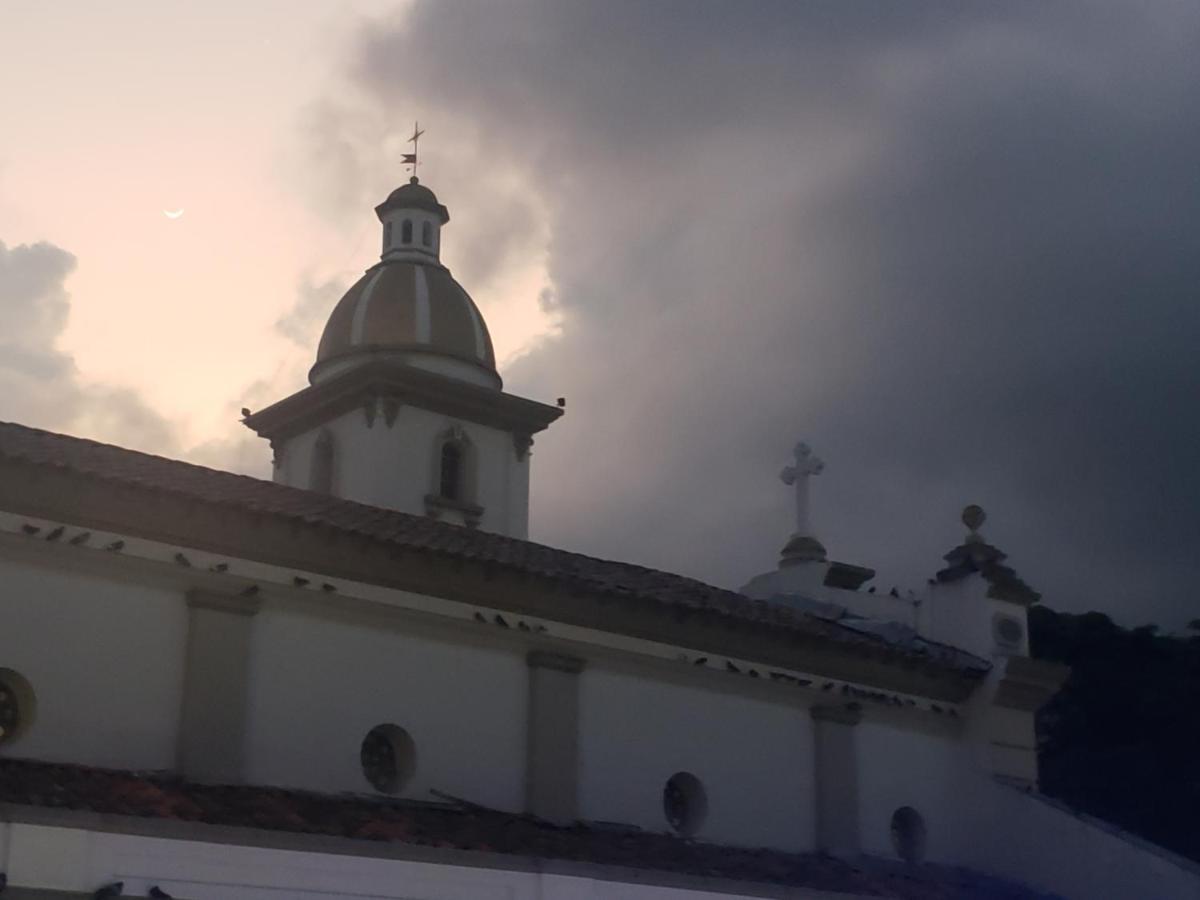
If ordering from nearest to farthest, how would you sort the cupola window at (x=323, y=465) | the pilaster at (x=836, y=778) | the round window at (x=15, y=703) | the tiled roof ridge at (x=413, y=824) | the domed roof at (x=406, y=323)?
the tiled roof ridge at (x=413, y=824), the round window at (x=15, y=703), the pilaster at (x=836, y=778), the cupola window at (x=323, y=465), the domed roof at (x=406, y=323)

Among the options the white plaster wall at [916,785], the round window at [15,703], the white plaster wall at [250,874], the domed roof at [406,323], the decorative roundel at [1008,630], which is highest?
the domed roof at [406,323]

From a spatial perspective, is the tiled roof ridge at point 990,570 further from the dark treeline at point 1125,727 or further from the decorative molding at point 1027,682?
the dark treeline at point 1125,727

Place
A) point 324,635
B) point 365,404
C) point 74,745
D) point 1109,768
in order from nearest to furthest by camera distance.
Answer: point 74,745
point 324,635
point 365,404
point 1109,768

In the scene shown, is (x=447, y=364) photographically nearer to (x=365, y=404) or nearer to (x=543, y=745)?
(x=365, y=404)

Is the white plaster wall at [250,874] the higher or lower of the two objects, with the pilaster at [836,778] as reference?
lower

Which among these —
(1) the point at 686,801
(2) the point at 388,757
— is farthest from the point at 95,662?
(1) the point at 686,801

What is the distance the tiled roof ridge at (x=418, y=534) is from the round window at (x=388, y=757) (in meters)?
2.14

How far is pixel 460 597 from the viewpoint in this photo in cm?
2083

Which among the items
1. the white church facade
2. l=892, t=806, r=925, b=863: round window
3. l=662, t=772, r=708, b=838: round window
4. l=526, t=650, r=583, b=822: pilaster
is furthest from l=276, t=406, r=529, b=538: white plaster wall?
l=526, t=650, r=583, b=822: pilaster

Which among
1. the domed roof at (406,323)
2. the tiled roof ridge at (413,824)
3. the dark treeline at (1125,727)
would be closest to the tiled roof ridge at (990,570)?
the tiled roof ridge at (413,824)

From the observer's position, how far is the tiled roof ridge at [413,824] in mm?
15523

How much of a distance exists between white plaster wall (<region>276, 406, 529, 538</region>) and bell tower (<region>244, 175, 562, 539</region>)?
0.07 feet

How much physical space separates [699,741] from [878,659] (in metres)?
3.86

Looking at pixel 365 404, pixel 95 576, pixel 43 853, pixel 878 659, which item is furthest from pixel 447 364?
pixel 43 853
